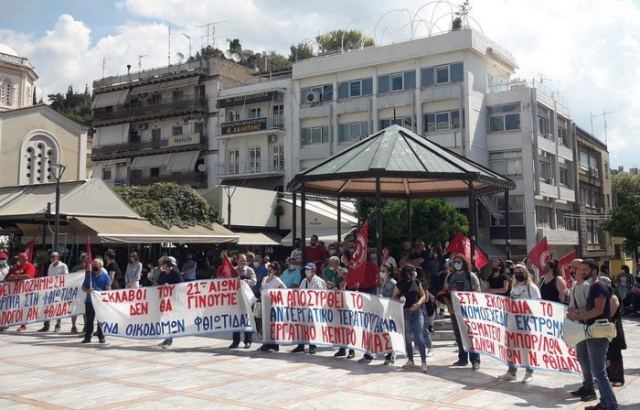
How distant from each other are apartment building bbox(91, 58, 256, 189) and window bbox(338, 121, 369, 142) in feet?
40.1

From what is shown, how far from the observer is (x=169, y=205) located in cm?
3003

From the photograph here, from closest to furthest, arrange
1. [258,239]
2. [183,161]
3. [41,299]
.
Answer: [41,299] < [258,239] < [183,161]

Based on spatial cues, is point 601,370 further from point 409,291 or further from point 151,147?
point 151,147

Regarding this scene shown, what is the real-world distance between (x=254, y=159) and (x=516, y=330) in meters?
A: 42.0

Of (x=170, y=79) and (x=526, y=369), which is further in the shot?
(x=170, y=79)

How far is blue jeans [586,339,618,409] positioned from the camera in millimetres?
7078

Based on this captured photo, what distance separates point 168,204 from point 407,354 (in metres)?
21.7

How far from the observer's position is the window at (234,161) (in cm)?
5097

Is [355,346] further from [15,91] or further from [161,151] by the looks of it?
[15,91]

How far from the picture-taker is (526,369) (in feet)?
30.5

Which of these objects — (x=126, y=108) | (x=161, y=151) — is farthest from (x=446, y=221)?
(x=126, y=108)

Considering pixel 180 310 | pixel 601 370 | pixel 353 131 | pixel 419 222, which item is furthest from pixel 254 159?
pixel 601 370

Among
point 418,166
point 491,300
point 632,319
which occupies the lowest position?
point 632,319

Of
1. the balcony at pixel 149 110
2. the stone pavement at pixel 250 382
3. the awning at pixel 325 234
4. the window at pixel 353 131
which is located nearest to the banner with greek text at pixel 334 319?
the stone pavement at pixel 250 382
